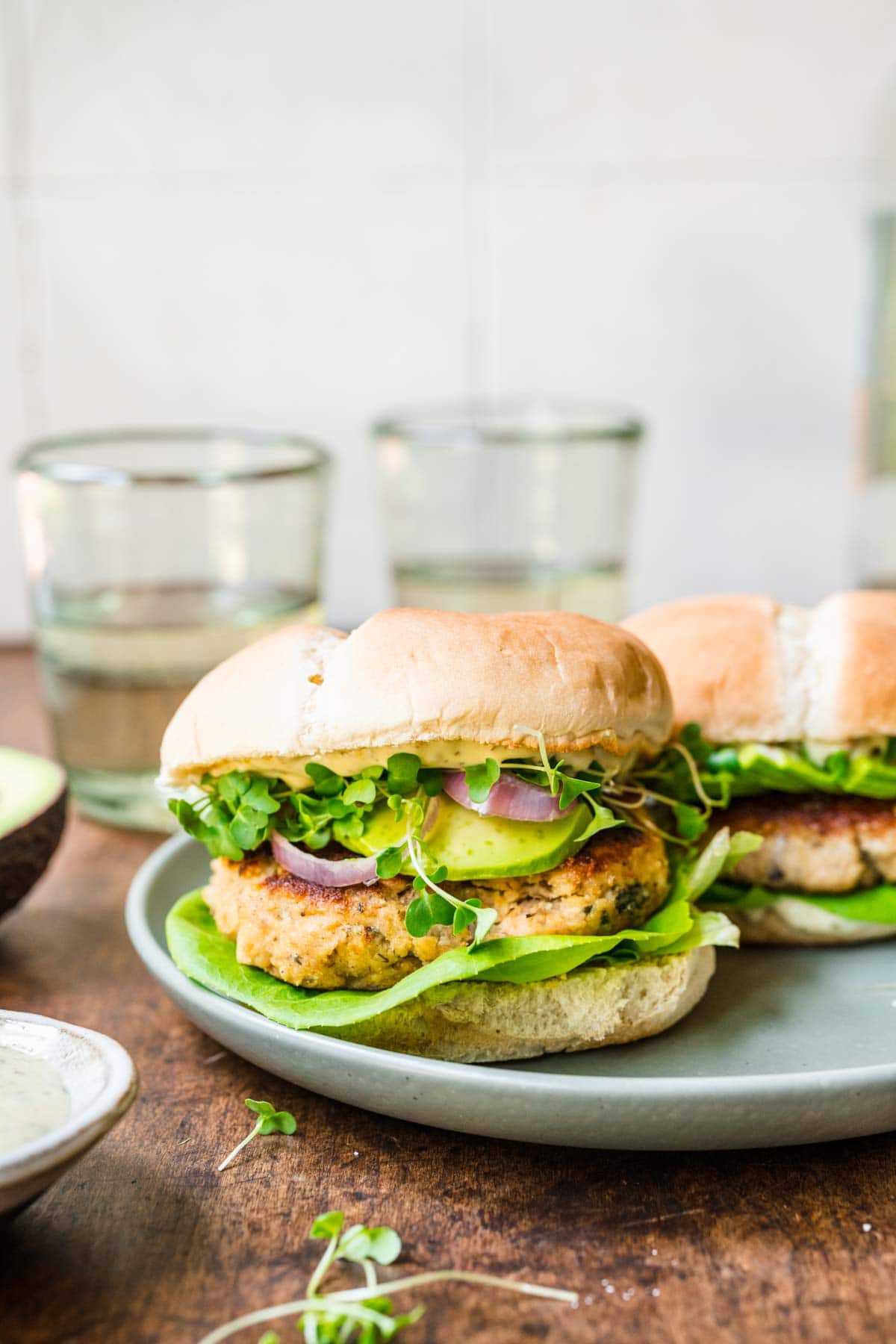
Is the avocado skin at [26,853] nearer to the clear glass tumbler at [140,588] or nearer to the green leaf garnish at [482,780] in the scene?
the clear glass tumbler at [140,588]

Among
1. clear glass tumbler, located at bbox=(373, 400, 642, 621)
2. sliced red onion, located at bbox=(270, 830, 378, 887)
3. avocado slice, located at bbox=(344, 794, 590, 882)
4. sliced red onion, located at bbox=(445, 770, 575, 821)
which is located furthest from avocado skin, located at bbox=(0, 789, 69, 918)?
clear glass tumbler, located at bbox=(373, 400, 642, 621)

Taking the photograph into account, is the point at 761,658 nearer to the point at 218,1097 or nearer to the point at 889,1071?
the point at 889,1071

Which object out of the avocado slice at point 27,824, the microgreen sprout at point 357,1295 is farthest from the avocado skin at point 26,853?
the microgreen sprout at point 357,1295

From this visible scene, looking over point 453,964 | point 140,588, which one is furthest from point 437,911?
point 140,588

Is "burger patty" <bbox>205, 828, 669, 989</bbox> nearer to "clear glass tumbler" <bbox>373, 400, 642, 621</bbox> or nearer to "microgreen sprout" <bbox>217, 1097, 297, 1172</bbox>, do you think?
"microgreen sprout" <bbox>217, 1097, 297, 1172</bbox>

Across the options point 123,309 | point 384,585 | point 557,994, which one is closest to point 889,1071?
point 557,994

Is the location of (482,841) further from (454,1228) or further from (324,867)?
(454,1228)
